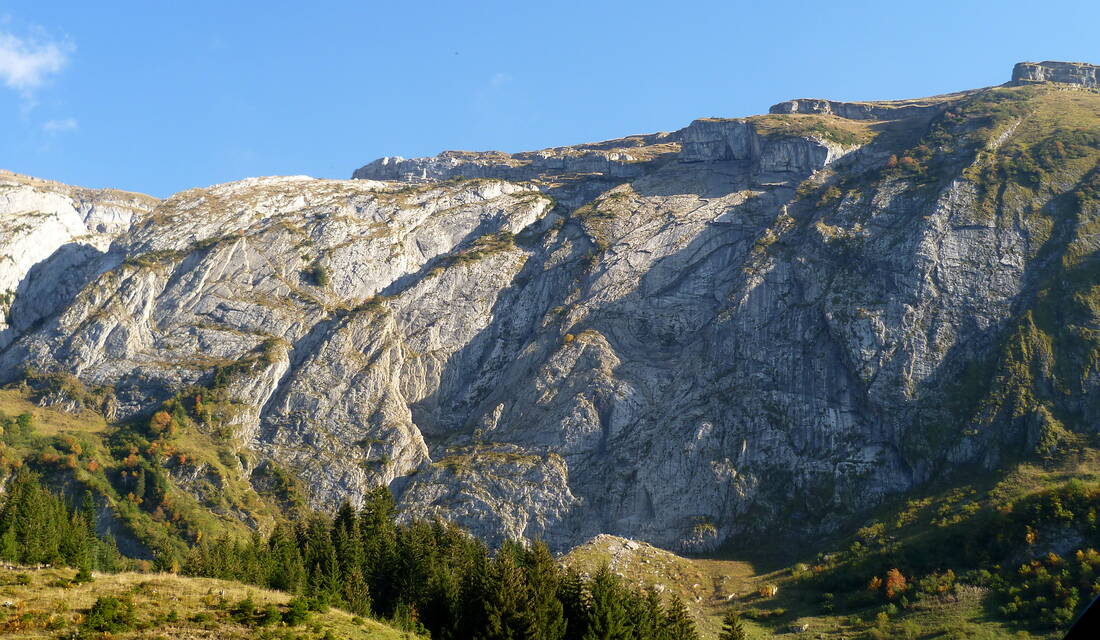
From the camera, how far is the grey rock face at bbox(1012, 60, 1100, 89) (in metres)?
185

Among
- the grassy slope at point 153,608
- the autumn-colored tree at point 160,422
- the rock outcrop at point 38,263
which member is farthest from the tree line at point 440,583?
the rock outcrop at point 38,263

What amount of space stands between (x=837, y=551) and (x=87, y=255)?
6207 inches

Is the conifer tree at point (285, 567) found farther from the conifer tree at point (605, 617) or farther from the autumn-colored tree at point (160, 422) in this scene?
the autumn-colored tree at point (160, 422)

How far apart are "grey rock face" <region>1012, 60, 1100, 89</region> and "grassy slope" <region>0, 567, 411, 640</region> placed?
195 m

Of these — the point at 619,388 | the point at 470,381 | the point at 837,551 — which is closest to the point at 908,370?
the point at 837,551

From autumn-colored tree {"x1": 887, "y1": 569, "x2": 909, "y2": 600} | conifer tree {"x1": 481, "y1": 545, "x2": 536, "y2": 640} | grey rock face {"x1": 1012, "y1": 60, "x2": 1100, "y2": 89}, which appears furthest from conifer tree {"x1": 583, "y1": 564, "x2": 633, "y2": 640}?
grey rock face {"x1": 1012, "y1": 60, "x2": 1100, "y2": 89}

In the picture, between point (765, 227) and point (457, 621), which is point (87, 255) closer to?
point (765, 227)

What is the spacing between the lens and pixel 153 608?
1709 inches

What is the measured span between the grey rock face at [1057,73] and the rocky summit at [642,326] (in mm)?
1051

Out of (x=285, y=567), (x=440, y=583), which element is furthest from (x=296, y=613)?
(x=285, y=567)

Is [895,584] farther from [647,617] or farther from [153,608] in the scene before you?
[153,608]

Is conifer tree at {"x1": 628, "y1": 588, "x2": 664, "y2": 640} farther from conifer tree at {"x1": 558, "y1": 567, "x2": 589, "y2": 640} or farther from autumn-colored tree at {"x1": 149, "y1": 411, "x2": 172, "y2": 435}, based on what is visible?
autumn-colored tree at {"x1": 149, "y1": 411, "x2": 172, "y2": 435}

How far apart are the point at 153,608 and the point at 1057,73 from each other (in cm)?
20935

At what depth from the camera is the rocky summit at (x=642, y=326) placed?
368 ft
